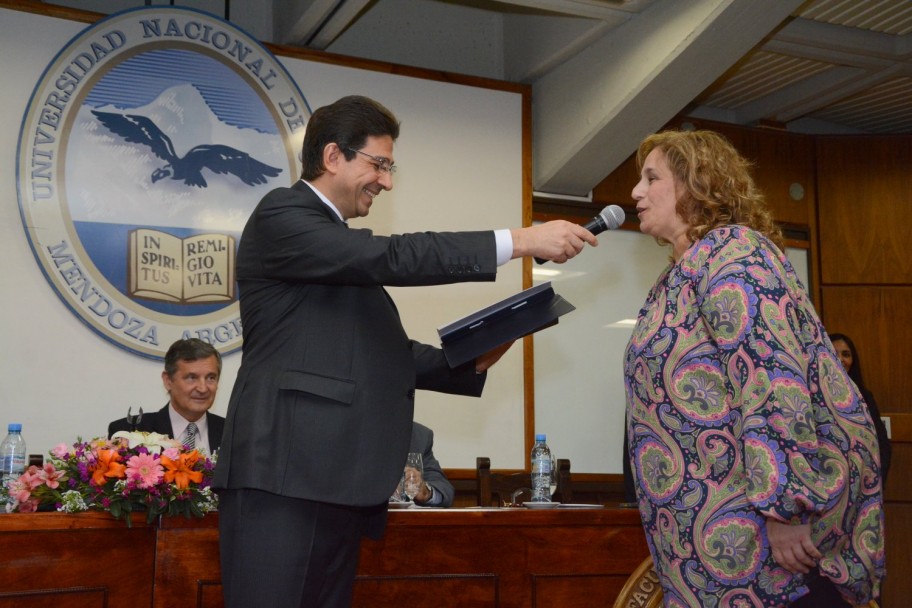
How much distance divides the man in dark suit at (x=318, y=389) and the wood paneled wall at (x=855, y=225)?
4.53 meters

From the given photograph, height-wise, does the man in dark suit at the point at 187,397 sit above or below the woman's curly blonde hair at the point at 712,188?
below

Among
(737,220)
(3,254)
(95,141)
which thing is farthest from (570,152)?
(737,220)

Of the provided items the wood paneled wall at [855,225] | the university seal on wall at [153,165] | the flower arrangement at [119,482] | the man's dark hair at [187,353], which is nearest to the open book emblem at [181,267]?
the university seal on wall at [153,165]

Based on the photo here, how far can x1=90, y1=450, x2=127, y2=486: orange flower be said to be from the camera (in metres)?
2.29

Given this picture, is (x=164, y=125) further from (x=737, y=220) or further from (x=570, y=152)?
(x=737, y=220)

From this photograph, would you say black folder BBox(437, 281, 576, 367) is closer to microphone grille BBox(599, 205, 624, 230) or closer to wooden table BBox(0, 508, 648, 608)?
microphone grille BBox(599, 205, 624, 230)

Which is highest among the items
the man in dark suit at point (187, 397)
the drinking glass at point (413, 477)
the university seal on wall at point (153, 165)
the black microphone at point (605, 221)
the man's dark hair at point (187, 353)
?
the university seal on wall at point (153, 165)

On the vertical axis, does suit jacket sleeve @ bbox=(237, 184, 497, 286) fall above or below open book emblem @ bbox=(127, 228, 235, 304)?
below

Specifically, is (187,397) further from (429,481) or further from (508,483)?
(508,483)

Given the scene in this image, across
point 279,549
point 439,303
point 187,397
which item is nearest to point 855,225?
point 439,303

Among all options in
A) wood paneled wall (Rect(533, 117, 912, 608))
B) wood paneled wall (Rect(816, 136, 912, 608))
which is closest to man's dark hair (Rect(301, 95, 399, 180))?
wood paneled wall (Rect(533, 117, 912, 608))

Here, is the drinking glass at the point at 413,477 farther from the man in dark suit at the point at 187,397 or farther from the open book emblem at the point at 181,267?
the open book emblem at the point at 181,267

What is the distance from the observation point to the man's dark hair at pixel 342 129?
200 cm

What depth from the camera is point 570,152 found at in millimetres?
5113
